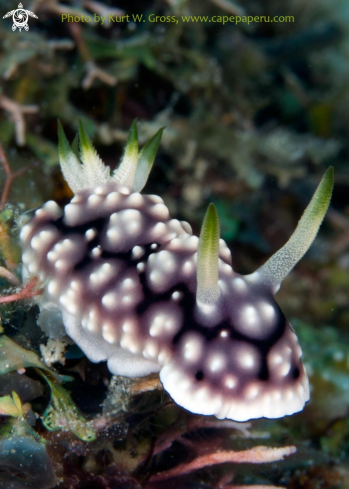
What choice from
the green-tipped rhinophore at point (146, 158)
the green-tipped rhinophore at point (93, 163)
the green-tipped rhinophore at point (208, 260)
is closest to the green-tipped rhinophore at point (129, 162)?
the green-tipped rhinophore at point (93, 163)

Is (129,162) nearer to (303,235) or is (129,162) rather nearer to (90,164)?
(90,164)

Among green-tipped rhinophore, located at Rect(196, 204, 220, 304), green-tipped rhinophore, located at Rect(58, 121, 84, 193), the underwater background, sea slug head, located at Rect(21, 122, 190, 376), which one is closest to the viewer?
green-tipped rhinophore, located at Rect(196, 204, 220, 304)

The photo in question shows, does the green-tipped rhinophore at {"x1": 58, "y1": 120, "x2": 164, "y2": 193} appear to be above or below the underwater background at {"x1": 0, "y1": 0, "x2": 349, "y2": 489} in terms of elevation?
above

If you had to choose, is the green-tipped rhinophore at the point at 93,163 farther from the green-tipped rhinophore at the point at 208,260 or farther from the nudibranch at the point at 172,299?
the green-tipped rhinophore at the point at 208,260

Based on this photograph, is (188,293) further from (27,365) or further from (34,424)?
(34,424)

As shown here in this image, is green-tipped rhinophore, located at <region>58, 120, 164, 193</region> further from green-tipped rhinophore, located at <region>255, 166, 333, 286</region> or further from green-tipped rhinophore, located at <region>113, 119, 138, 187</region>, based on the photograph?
green-tipped rhinophore, located at <region>255, 166, 333, 286</region>

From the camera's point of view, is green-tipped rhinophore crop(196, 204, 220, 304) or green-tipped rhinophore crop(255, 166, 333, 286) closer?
green-tipped rhinophore crop(196, 204, 220, 304)

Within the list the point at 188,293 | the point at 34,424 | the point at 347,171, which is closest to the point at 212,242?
the point at 188,293

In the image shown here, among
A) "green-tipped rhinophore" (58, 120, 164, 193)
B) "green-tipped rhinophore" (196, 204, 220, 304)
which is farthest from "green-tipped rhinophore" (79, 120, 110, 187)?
"green-tipped rhinophore" (196, 204, 220, 304)

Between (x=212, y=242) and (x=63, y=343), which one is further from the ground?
(x=212, y=242)
